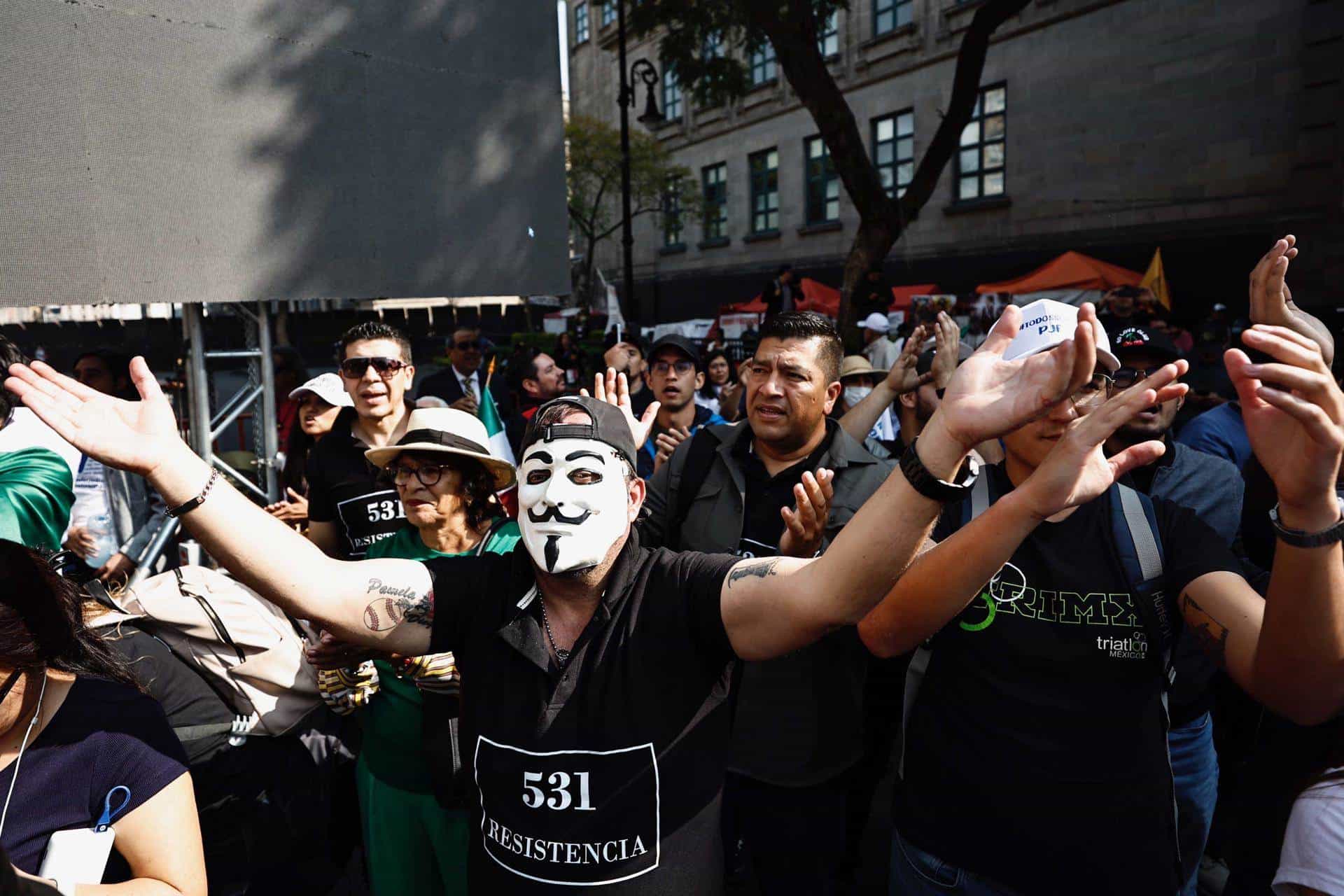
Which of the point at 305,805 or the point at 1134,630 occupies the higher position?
the point at 1134,630

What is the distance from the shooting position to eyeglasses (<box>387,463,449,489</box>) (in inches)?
117

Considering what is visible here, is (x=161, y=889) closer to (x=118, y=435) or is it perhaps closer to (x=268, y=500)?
(x=118, y=435)

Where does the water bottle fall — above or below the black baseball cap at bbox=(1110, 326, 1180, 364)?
below

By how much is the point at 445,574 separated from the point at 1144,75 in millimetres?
19570

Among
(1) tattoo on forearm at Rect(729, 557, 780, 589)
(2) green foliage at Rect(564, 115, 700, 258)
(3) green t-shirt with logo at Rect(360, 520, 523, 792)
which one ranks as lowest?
(3) green t-shirt with logo at Rect(360, 520, 523, 792)

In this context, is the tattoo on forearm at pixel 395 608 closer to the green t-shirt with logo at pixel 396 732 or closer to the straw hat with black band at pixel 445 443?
the green t-shirt with logo at pixel 396 732

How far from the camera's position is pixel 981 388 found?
167cm

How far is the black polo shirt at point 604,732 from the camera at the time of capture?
1810 mm

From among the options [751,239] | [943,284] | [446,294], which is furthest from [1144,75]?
[446,294]

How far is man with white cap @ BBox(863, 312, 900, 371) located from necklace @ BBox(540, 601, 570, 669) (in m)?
4.66

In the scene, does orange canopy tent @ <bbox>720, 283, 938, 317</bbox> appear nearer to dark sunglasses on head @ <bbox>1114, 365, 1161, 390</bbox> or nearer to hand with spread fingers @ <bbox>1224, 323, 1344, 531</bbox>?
dark sunglasses on head @ <bbox>1114, 365, 1161, 390</bbox>

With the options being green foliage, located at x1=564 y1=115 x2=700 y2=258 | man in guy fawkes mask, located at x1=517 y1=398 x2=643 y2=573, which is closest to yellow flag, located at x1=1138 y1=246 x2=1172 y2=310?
man in guy fawkes mask, located at x1=517 y1=398 x2=643 y2=573

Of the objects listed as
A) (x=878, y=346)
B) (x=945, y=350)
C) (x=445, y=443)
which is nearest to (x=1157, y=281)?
(x=878, y=346)

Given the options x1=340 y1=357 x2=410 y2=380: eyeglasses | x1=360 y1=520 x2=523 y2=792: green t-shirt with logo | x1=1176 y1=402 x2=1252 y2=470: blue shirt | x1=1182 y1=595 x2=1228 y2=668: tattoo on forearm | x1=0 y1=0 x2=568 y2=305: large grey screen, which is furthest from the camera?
x1=340 y1=357 x2=410 y2=380: eyeglasses
